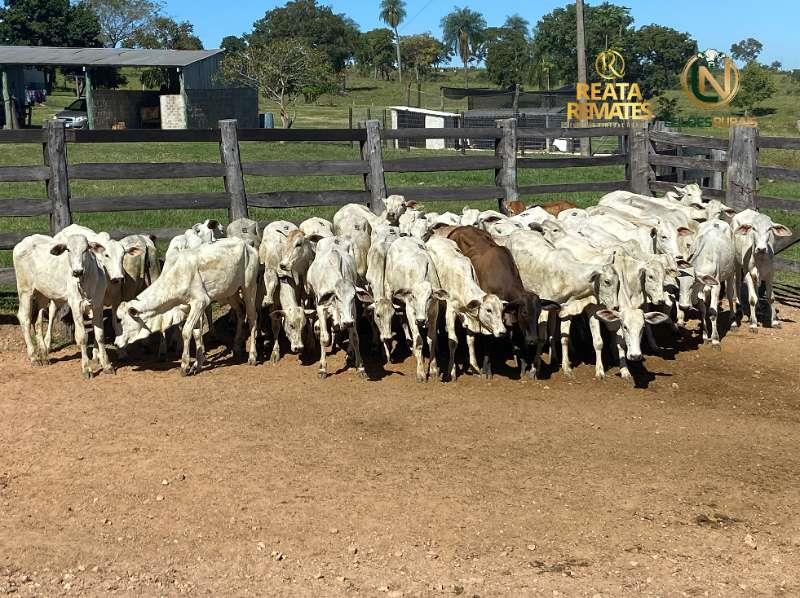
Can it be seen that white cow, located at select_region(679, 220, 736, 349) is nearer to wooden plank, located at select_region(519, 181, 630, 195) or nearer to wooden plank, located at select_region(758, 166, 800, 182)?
wooden plank, located at select_region(758, 166, 800, 182)

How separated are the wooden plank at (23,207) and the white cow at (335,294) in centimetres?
407

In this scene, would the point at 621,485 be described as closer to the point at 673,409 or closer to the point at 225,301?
the point at 673,409

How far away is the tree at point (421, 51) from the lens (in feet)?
352

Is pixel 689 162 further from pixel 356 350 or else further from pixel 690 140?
pixel 356 350

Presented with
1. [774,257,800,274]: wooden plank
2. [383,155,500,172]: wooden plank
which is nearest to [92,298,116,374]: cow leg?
[383,155,500,172]: wooden plank

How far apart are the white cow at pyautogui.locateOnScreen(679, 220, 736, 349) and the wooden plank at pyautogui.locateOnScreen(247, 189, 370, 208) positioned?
5431 millimetres

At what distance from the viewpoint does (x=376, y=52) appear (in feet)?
335

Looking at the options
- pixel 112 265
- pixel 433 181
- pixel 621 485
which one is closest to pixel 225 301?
pixel 112 265

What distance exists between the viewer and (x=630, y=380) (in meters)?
11.5

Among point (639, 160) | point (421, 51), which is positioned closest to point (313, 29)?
point (421, 51)

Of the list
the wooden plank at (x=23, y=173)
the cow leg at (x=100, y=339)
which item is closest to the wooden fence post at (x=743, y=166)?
the cow leg at (x=100, y=339)

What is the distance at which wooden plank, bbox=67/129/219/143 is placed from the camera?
14.3 meters

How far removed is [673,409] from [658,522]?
3.05 m

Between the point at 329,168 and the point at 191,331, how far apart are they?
16.1 feet
